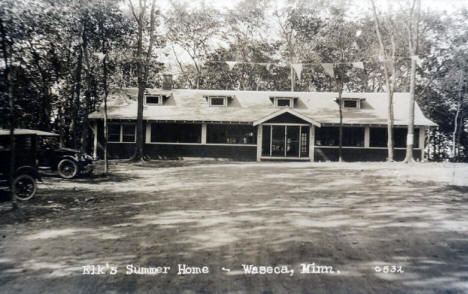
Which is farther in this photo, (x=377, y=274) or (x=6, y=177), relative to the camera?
(x=6, y=177)

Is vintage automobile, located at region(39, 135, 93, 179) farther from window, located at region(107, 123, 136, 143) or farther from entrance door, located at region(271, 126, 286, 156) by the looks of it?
entrance door, located at region(271, 126, 286, 156)

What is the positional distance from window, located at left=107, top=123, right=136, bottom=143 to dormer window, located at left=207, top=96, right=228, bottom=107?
490 centimetres

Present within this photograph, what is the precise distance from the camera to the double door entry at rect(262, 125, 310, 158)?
20328mm

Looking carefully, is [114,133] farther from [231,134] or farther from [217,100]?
[231,134]

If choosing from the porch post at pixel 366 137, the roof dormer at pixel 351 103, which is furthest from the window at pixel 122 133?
the porch post at pixel 366 137

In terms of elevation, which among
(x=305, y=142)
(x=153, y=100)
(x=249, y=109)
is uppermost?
(x=153, y=100)

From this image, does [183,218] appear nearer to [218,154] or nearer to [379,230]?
[379,230]

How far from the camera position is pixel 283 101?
22281mm

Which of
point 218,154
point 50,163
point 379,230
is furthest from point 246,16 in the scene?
point 379,230

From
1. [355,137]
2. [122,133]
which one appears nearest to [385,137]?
[355,137]

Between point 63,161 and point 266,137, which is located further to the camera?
point 266,137

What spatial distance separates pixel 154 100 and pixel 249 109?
231 inches

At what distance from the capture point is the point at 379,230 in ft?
17.3

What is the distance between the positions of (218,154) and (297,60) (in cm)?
1486
